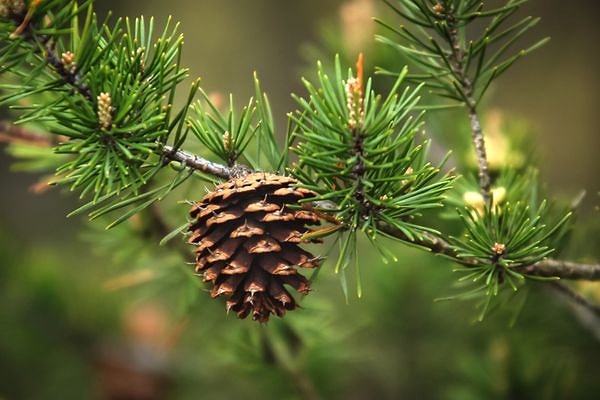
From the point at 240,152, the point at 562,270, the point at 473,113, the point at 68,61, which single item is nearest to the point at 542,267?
the point at 562,270

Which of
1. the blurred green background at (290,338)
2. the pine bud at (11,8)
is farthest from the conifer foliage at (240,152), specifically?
the blurred green background at (290,338)

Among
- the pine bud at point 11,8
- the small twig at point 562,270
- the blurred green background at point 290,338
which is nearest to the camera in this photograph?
the pine bud at point 11,8

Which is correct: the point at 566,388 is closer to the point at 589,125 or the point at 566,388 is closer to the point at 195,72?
the point at 589,125

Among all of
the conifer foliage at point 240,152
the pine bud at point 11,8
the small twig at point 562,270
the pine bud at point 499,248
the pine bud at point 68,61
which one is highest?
the pine bud at point 11,8

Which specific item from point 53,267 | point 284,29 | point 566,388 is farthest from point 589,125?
point 53,267

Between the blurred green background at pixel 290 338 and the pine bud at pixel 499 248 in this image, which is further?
the blurred green background at pixel 290 338

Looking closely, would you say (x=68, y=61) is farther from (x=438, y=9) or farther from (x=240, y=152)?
(x=438, y=9)

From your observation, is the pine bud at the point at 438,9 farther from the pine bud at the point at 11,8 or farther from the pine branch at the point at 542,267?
the pine bud at the point at 11,8
